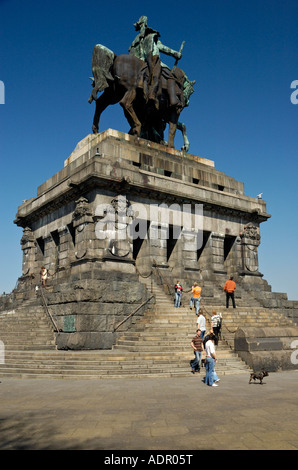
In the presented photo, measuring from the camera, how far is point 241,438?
6113 mm

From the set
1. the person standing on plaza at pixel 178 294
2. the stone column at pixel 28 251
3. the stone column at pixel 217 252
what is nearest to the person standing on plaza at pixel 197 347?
the person standing on plaza at pixel 178 294

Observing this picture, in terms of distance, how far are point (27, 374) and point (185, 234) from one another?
13340 mm

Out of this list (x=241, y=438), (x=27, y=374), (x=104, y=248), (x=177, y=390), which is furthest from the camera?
(x=104, y=248)

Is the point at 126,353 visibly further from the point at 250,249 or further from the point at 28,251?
the point at 28,251

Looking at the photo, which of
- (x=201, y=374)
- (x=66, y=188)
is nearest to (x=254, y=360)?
(x=201, y=374)

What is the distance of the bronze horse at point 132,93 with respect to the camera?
24.8 m

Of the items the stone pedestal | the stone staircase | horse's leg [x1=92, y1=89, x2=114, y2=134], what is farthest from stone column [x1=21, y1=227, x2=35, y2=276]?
horse's leg [x1=92, y1=89, x2=114, y2=134]

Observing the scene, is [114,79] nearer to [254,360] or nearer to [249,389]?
[254,360]

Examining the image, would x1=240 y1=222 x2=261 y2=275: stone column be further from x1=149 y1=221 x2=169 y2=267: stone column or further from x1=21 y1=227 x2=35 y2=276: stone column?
x1=21 y1=227 x2=35 y2=276: stone column

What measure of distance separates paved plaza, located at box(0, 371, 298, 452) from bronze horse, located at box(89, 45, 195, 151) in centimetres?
1763

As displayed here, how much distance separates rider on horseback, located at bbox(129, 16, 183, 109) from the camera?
2568 cm


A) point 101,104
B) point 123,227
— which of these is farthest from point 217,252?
point 101,104

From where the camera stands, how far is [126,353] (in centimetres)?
1416

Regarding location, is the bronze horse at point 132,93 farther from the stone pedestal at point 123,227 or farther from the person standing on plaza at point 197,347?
the person standing on plaza at point 197,347
